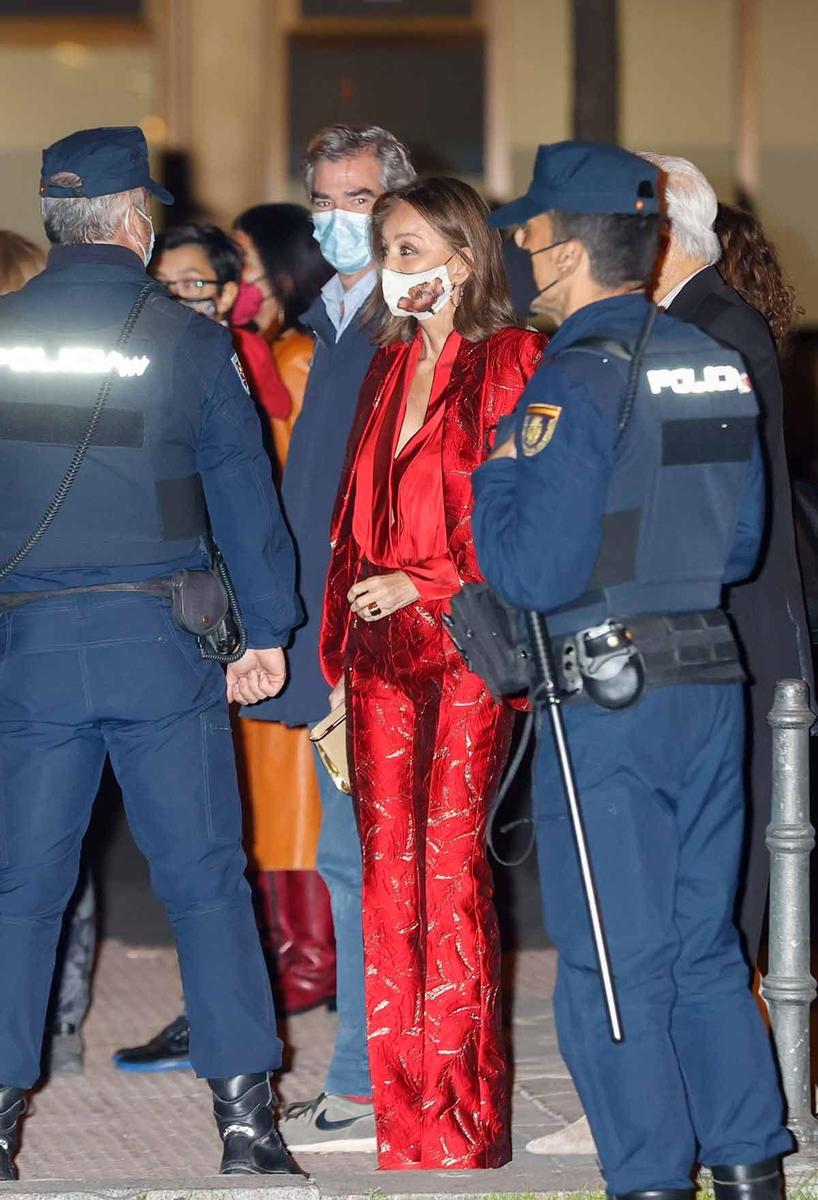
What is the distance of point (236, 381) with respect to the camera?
4359 millimetres

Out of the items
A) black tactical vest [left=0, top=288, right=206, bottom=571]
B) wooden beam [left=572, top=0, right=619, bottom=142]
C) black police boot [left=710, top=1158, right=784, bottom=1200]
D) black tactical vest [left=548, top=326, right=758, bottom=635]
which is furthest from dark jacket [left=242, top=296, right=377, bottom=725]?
wooden beam [left=572, top=0, right=619, bottom=142]

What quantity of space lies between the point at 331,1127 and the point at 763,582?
161 cm

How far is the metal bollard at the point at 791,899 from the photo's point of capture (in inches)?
175

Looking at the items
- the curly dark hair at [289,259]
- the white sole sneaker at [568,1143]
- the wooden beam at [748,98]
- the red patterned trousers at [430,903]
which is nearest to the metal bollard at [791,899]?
the white sole sneaker at [568,1143]

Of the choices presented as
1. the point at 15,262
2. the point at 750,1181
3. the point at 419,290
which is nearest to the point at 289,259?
the point at 15,262

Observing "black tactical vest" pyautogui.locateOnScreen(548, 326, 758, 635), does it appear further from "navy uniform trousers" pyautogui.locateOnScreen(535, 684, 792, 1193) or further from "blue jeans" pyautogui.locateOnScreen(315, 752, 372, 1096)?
"blue jeans" pyautogui.locateOnScreen(315, 752, 372, 1096)

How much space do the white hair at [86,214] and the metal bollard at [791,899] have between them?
171 centimetres

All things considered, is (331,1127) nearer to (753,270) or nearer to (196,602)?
(196,602)

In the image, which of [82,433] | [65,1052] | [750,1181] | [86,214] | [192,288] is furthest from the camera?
[192,288]

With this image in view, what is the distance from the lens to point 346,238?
201 inches

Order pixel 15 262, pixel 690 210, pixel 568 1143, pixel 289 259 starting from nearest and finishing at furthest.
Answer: pixel 690 210 < pixel 568 1143 < pixel 15 262 < pixel 289 259

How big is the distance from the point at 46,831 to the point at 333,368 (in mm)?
1445

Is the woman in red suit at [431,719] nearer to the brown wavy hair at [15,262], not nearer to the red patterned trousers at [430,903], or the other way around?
the red patterned trousers at [430,903]

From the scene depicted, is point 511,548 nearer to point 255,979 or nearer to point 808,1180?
point 255,979
